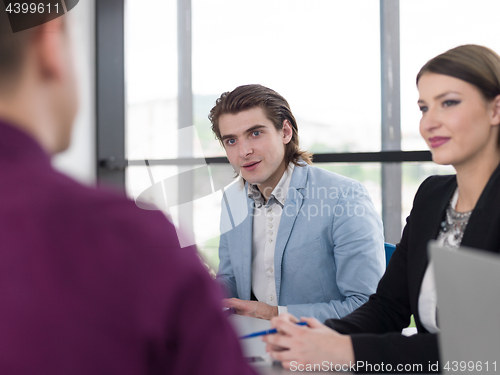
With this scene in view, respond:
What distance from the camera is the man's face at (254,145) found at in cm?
211

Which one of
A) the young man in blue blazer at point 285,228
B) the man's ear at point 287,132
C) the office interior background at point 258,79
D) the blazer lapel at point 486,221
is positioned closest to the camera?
the blazer lapel at point 486,221

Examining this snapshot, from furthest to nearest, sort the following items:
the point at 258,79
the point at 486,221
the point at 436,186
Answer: the point at 258,79
the point at 436,186
the point at 486,221

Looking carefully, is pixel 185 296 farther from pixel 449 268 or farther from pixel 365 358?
pixel 365 358

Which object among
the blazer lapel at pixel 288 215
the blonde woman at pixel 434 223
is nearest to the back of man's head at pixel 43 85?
the blonde woman at pixel 434 223

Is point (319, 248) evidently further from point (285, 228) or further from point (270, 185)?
point (270, 185)

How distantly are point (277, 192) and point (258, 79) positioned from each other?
1.95 meters

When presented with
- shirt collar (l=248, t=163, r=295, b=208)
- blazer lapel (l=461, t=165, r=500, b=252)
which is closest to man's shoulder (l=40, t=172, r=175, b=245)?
blazer lapel (l=461, t=165, r=500, b=252)

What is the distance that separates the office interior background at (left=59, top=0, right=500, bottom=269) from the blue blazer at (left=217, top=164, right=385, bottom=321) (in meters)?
0.82

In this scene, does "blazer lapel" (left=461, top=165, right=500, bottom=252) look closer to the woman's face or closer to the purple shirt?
the woman's face

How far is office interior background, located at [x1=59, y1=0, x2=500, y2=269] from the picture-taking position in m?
3.12

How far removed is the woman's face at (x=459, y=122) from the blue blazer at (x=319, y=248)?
611 millimetres

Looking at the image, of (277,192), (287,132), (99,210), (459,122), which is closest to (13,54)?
(99,210)

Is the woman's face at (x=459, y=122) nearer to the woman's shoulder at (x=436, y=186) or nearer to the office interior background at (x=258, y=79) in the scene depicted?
the woman's shoulder at (x=436, y=186)

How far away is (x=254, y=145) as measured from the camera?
2.12m
